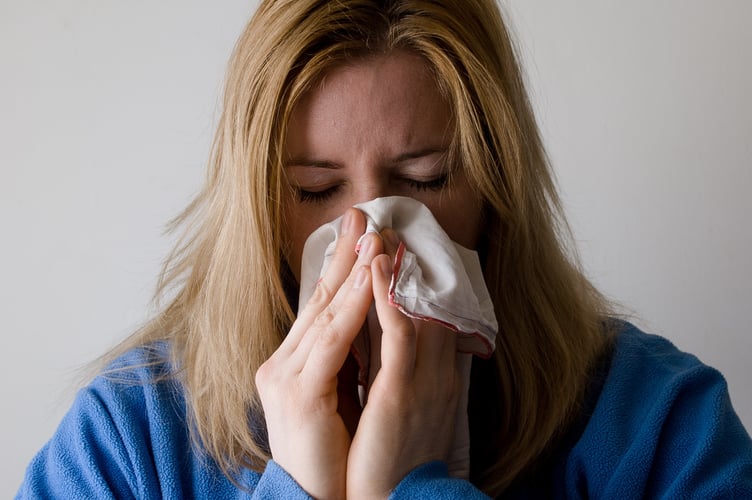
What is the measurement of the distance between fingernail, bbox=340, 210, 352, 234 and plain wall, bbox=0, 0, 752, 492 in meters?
0.61

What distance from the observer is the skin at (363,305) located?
977 millimetres

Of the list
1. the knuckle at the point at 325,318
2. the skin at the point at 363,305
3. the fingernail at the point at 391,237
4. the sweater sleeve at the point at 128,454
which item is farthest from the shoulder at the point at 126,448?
the fingernail at the point at 391,237

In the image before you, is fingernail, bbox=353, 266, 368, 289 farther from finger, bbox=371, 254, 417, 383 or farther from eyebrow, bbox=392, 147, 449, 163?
eyebrow, bbox=392, 147, 449, 163

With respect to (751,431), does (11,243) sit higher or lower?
higher

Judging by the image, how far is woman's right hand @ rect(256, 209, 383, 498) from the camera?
38.2 inches

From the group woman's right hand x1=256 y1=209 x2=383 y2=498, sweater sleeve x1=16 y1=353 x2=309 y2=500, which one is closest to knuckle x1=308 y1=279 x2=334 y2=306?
woman's right hand x1=256 y1=209 x2=383 y2=498

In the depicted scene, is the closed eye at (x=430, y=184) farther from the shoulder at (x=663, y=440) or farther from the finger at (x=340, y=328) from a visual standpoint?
the shoulder at (x=663, y=440)

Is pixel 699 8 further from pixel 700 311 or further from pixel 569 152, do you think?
pixel 700 311

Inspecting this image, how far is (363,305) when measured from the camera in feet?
3.18

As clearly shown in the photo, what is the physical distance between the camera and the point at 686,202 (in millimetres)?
1569

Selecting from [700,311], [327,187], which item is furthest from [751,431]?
[327,187]

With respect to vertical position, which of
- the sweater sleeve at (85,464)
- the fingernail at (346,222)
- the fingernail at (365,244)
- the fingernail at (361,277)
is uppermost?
the fingernail at (346,222)

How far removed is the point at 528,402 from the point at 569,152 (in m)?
0.55

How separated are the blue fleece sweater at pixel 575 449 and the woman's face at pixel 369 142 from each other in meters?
0.32
